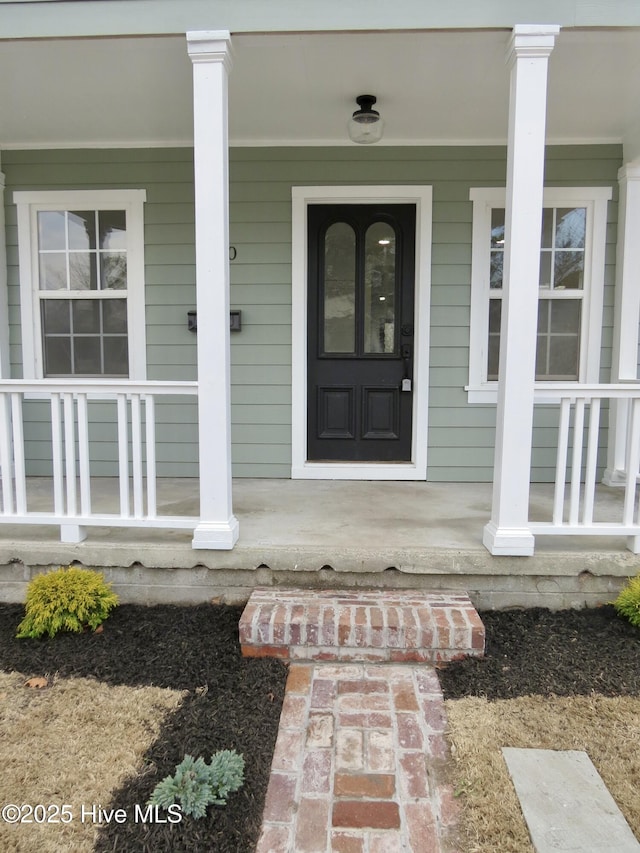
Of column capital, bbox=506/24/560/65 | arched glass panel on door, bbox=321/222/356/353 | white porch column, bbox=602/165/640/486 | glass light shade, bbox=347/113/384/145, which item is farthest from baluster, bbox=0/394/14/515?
white porch column, bbox=602/165/640/486

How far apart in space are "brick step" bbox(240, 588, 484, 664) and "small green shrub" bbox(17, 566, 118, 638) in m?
0.70

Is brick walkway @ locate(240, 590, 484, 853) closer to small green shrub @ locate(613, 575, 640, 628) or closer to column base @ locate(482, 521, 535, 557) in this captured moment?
column base @ locate(482, 521, 535, 557)

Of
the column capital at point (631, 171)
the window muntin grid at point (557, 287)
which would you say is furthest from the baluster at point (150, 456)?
the column capital at point (631, 171)

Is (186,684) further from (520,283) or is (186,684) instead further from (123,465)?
(520,283)

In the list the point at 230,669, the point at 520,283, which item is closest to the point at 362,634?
the point at 230,669

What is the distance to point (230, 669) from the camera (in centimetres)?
225

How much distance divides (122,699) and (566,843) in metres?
1.50

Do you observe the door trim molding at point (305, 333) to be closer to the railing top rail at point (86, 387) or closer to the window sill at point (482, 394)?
the window sill at point (482, 394)

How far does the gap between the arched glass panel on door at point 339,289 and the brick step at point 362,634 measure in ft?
7.19

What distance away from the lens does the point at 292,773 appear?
171 cm

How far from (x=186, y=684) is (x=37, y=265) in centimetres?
329

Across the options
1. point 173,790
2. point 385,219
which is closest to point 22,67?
point 385,219

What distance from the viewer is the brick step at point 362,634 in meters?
2.27

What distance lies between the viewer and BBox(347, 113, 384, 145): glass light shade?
3227 mm
